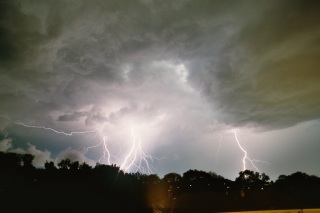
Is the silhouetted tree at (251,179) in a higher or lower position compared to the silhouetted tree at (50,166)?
higher

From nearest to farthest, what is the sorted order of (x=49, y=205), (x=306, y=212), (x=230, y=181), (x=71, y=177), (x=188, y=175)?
(x=306, y=212), (x=49, y=205), (x=71, y=177), (x=230, y=181), (x=188, y=175)

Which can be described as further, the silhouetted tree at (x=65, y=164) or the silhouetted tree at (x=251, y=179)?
the silhouetted tree at (x=251, y=179)

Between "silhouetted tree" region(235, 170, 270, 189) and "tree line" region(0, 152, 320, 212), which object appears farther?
"silhouetted tree" region(235, 170, 270, 189)

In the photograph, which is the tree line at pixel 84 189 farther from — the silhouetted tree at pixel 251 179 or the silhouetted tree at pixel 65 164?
the silhouetted tree at pixel 251 179

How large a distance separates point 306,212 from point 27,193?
4145 cm

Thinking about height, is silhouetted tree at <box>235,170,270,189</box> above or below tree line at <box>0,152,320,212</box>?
above

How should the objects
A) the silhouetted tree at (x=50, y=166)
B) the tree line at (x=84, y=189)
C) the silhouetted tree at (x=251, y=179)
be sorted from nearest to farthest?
1. the tree line at (x=84, y=189)
2. the silhouetted tree at (x=50, y=166)
3. the silhouetted tree at (x=251, y=179)

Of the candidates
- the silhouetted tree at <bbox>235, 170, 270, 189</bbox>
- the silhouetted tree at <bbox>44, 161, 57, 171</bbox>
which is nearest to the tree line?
the silhouetted tree at <bbox>44, 161, 57, 171</bbox>

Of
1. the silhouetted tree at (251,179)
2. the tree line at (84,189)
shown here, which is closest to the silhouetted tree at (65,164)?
the tree line at (84,189)

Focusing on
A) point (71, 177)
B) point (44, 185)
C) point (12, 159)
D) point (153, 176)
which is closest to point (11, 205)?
point (44, 185)

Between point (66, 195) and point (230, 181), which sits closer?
point (66, 195)

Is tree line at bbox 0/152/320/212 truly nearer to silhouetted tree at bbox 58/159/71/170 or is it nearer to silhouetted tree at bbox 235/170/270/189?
silhouetted tree at bbox 58/159/71/170

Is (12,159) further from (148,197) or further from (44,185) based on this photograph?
(148,197)

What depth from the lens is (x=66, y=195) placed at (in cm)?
5244
